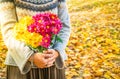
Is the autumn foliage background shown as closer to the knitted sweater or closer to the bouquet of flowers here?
the knitted sweater

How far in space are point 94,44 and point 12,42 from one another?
428cm

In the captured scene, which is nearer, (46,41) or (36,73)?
(46,41)

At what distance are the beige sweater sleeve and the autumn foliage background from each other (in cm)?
256

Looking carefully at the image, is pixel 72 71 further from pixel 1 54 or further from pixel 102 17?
pixel 102 17

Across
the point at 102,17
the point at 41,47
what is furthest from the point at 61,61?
the point at 102,17

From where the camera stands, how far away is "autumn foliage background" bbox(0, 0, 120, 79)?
15.4 feet

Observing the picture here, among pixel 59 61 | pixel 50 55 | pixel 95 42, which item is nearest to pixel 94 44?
pixel 95 42

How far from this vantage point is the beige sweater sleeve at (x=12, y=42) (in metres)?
1.80

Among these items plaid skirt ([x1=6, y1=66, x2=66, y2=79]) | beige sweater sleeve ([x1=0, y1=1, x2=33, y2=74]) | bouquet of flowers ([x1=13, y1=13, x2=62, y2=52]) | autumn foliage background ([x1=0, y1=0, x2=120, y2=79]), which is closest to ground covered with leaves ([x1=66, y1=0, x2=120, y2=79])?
autumn foliage background ([x1=0, y1=0, x2=120, y2=79])

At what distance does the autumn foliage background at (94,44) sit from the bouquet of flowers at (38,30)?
2693mm

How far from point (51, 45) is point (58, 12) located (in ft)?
0.92

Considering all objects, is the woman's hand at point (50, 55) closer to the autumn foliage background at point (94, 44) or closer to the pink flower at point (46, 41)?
the pink flower at point (46, 41)

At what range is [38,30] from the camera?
68.6 inches

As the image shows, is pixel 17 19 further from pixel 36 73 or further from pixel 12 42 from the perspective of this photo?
pixel 36 73
